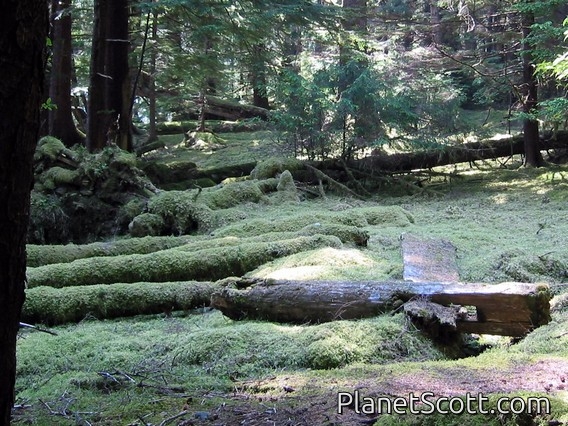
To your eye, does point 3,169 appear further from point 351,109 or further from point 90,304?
point 351,109

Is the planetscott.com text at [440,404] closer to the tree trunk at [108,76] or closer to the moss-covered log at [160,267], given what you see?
the moss-covered log at [160,267]

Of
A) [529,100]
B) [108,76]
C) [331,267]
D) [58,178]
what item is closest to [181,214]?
[58,178]

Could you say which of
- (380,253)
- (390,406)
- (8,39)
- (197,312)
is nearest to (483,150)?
(380,253)

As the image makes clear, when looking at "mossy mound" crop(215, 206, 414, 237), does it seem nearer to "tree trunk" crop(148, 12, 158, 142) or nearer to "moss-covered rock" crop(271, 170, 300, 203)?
"moss-covered rock" crop(271, 170, 300, 203)

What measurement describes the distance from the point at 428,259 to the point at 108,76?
351 inches

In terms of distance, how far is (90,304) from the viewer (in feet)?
20.6

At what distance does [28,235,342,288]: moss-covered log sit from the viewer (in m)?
7.07

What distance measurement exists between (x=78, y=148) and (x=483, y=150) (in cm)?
1011

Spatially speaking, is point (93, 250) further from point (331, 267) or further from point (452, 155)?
point (452, 155)

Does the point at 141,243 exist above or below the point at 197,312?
above

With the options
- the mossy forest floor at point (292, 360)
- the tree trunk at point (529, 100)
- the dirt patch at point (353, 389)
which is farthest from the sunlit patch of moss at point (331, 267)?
the tree trunk at point (529, 100)

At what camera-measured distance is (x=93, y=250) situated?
27.4ft

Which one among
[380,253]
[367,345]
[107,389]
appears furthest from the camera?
[380,253]

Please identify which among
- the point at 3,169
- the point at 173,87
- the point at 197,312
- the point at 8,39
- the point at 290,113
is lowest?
the point at 197,312
